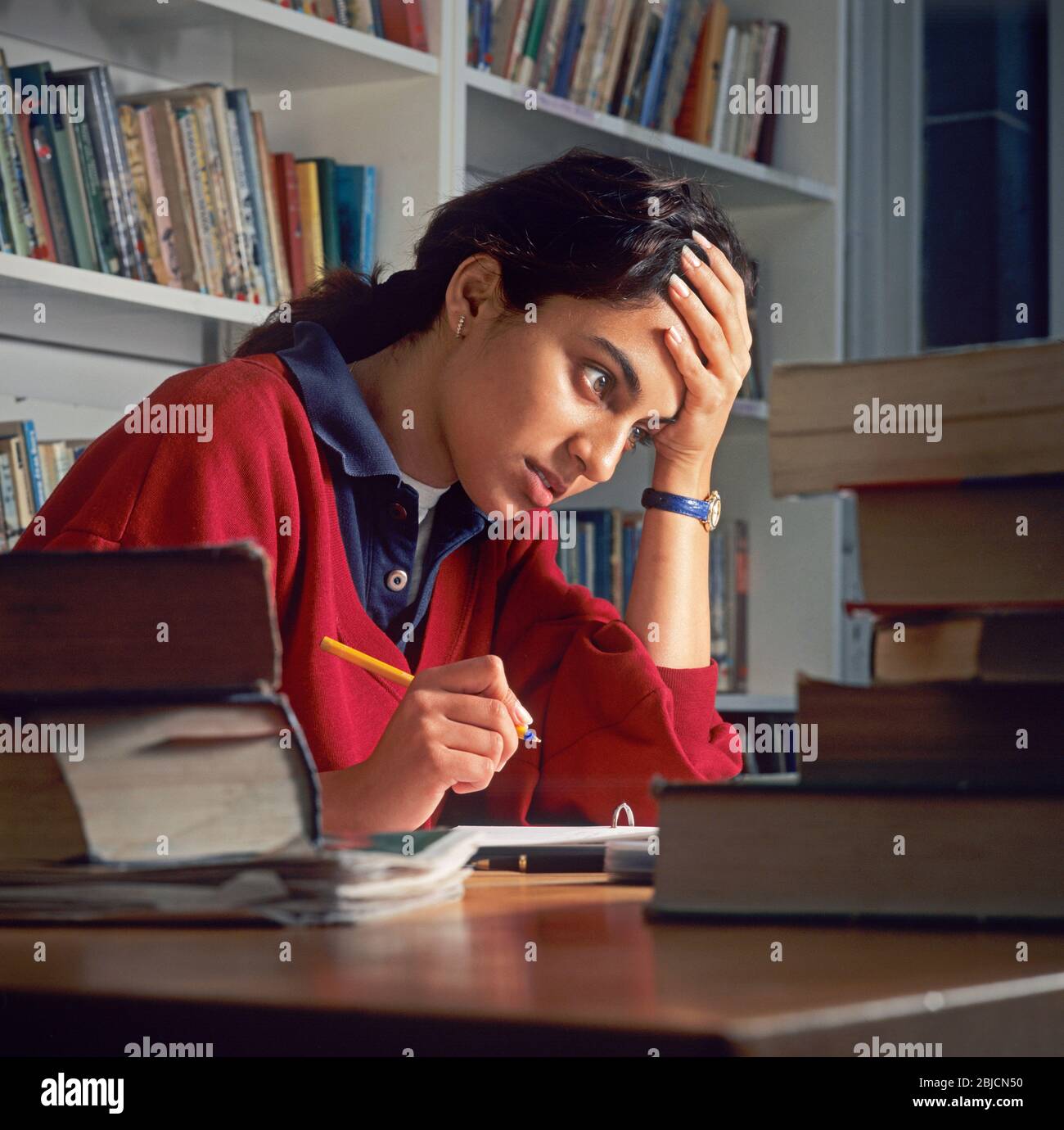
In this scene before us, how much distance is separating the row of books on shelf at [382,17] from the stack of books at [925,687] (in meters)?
1.67

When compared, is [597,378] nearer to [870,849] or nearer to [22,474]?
[22,474]

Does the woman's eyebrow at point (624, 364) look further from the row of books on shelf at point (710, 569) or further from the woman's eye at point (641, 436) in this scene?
the row of books on shelf at point (710, 569)

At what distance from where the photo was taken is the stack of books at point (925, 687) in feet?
1.86

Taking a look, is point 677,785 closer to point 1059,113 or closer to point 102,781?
point 102,781

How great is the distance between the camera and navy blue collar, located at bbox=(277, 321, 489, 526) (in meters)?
1.39

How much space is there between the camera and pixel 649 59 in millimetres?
2574

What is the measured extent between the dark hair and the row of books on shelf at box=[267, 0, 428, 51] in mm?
600

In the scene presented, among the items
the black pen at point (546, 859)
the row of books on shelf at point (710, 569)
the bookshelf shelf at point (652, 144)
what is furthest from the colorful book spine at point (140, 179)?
the black pen at point (546, 859)

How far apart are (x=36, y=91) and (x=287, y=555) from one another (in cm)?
82

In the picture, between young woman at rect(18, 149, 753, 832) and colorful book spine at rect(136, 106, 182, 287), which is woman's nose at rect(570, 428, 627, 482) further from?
colorful book spine at rect(136, 106, 182, 287)

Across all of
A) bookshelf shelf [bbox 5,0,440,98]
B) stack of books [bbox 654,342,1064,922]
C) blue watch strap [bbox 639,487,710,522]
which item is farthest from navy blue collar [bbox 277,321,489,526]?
stack of books [bbox 654,342,1064,922]

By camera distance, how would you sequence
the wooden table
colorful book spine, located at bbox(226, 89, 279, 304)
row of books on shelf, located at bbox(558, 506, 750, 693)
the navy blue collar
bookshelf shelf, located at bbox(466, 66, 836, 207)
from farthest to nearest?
1. row of books on shelf, located at bbox(558, 506, 750, 693)
2. bookshelf shelf, located at bbox(466, 66, 836, 207)
3. colorful book spine, located at bbox(226, 89, 279, 304)
4. the navy blue collar
5. the wooden table

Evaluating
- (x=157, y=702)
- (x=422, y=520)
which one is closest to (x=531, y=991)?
(x=157, y=702)
